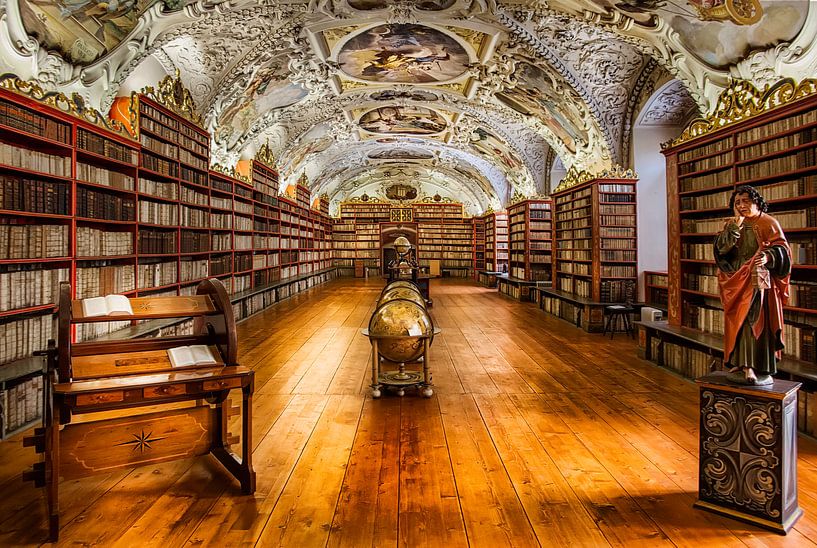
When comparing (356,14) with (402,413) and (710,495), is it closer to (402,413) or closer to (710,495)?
(402,413)

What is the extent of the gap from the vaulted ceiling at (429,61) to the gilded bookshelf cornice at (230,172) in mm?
274

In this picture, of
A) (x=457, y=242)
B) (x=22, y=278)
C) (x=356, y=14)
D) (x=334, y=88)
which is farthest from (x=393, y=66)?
(x=457, y=242)

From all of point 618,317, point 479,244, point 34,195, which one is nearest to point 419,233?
point 479,244

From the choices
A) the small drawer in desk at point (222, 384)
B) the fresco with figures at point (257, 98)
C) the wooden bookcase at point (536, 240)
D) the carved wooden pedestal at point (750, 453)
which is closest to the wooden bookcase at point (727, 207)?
the carved wooden pedestal at point (750, 453)

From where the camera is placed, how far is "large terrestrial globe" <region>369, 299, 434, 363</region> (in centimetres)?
557

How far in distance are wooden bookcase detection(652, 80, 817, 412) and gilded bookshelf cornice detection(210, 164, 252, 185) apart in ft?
30.4

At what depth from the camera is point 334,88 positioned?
13.1 metres

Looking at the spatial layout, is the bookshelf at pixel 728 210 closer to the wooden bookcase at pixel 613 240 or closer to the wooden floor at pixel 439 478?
the wooden floor at pixel 439 478

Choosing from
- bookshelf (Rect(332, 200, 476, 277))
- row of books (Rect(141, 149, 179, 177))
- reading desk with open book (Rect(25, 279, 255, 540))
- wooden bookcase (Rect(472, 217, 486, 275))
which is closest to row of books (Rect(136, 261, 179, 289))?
row of books (Rect(141, 149, 179, 177))

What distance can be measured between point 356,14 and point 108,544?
8988mm

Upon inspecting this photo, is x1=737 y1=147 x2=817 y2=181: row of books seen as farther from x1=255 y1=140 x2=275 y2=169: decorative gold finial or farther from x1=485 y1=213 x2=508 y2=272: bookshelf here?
x1=485 y1=213 x2=508 y2=272: bookshelf

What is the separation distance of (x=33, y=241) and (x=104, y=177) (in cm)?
167

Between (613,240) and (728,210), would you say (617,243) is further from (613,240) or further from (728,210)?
(728,210)

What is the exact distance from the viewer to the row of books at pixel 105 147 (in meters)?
6.05
